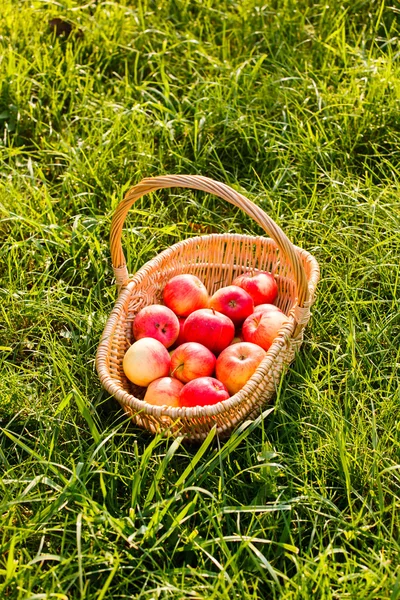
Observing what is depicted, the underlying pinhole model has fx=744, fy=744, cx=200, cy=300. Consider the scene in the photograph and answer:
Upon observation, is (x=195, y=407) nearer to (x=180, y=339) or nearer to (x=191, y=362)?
(x=191, y=362)

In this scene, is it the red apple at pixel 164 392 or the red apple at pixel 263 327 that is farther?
the red apple at pixel 263 327

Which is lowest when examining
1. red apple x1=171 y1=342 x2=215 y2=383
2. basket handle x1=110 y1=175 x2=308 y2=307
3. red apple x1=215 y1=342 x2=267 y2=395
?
red apple x1=171 y1=342 x2=215 y2=383

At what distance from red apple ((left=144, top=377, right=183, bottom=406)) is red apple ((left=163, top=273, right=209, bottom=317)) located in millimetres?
352

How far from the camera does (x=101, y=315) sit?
9.50 ft

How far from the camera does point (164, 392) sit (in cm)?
247

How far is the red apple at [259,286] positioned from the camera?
2.83 meters

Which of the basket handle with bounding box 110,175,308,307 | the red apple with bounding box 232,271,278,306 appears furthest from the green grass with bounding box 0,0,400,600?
the basket handle with bounding box 110,175,308,307

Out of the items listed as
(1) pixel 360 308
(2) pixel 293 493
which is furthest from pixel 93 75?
(2) pixel 293 493

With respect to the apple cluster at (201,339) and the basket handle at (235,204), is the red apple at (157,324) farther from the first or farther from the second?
the basket handle at (235,204)

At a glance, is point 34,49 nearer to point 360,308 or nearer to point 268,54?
point 268,54

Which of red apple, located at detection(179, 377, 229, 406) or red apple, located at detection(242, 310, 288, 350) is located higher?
red apple, located at detection(242, 310, 288, 350)

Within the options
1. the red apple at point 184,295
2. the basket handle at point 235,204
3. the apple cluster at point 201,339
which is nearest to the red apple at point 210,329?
the apple cluster at point 201,339

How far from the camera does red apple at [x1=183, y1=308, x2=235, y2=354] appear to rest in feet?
8.64

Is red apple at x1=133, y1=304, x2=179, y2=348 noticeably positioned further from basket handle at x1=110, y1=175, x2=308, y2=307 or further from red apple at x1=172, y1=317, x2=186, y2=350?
basket handle at x1=110, y1=175, x2=308, y2=307
